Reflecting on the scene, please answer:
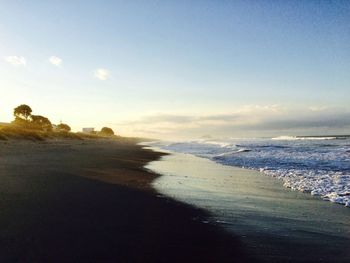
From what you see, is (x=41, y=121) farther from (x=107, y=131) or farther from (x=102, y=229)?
(x=102, y=229)

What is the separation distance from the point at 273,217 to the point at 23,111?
94562 millimetres

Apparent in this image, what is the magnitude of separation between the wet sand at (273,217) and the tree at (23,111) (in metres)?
87.9

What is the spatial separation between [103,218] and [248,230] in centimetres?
281

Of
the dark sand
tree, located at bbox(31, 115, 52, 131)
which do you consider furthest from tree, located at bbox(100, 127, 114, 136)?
the dark sand

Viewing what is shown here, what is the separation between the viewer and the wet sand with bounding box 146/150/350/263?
A: 5770mm

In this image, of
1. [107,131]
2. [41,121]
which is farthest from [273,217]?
[107,131]

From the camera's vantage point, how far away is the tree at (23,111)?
92.9m

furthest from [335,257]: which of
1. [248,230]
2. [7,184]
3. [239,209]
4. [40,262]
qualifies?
[7,184]

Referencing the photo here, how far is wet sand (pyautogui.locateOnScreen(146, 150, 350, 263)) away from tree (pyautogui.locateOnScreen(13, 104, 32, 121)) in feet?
288

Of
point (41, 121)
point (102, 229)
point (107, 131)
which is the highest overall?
point (41, 121)

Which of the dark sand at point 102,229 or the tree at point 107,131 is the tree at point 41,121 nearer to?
the tree at point 107,131

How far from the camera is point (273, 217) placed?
322 inches

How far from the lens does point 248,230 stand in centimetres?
696

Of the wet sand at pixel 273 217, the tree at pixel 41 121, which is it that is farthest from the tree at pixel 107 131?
the wet sand at pixel 273 217
